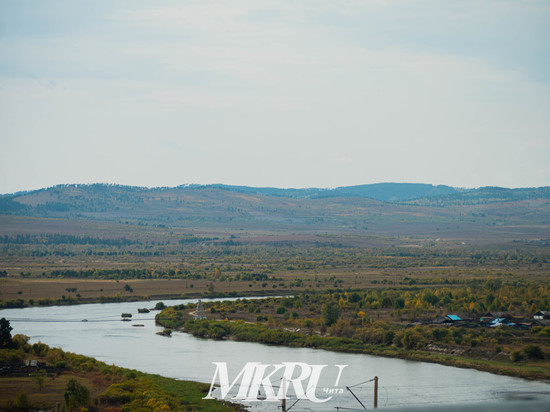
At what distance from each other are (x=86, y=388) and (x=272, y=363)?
11.4 metres

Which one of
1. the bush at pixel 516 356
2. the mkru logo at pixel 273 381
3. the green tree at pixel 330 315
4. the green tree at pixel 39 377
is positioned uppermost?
the green tree at pixel 39 377

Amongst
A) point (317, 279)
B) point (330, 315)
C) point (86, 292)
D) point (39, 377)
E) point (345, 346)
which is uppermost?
point (39, 377)

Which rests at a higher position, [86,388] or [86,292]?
[86,388]

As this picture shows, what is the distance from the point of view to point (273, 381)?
33.5m

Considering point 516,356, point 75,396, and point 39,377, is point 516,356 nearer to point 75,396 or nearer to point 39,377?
point 75,396

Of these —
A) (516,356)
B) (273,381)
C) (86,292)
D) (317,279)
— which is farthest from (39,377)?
(317,279)

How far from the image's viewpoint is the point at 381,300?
59.4m

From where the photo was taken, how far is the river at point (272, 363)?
30203 mm

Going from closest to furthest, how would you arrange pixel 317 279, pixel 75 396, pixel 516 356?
1. pixel 75 396
2. pixel 516 356
3. pixel 317 279

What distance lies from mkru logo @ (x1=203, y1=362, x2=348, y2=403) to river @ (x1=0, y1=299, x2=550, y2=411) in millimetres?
216

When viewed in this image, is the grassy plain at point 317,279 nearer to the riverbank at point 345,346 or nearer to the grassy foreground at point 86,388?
the riverbank at point 345,346

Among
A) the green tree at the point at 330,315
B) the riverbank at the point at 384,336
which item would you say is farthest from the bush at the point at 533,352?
the green tree at the point at 330,315

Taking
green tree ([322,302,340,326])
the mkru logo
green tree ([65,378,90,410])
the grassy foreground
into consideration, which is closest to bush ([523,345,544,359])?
the mkru logo

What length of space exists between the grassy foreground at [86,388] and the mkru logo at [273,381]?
154cm
